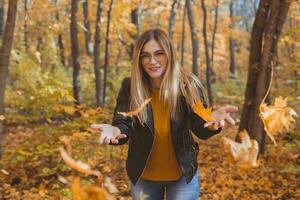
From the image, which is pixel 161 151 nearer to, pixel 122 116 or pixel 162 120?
pixel 162 120

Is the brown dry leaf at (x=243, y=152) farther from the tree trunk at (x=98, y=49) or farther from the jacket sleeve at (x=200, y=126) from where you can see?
the tree trunk at (x=98, y=49)

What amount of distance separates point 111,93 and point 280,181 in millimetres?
10353

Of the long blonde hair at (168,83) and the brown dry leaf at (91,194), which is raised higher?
the long blonde hair at (168,83)

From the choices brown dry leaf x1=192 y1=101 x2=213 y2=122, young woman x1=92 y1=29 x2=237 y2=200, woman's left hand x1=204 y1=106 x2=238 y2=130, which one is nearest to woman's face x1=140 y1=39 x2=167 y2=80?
young woman x1=92 y1=29 x2=237 y2=200

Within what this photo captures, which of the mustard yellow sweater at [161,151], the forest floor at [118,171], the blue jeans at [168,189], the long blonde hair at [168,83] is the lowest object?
the forest floor at [118,171]

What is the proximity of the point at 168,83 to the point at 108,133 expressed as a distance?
0.58 m

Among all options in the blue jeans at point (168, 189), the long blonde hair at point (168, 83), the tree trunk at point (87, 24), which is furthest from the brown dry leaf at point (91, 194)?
the tree trunk at point (87, 24)

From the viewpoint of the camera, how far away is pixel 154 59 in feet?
8.41

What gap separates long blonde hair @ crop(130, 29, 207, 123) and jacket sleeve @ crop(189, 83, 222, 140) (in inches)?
2.5

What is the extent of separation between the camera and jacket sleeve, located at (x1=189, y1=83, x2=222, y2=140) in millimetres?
2461

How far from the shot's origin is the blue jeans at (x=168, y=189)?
2.67 metres

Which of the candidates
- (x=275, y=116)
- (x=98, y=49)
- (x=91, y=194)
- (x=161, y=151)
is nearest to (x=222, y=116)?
(x=275, y=116)

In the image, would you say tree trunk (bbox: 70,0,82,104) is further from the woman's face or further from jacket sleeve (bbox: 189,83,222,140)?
jacket sleeve (bbox: 189,83,222,140)

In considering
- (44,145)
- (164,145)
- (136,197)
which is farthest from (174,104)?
(44,145)
